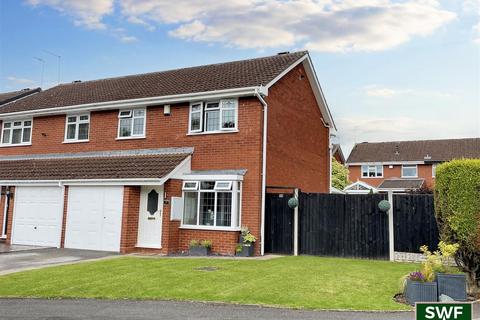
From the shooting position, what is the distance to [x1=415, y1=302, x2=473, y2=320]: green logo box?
8.36 ft

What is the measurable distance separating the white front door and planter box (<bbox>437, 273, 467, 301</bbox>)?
9767 mm

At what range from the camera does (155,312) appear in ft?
24.7

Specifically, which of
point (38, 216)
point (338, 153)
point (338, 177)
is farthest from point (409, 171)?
point (38, 216)

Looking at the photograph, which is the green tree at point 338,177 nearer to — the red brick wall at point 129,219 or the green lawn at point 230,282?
the red brick wall at point 129,219

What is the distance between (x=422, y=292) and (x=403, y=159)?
3848cm

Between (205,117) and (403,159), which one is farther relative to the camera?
(403,159)

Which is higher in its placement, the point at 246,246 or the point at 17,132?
the point at 17,132

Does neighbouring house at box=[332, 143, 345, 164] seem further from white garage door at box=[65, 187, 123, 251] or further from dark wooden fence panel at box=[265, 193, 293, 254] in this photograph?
white garage door at box=[65, 187, 123, 251]

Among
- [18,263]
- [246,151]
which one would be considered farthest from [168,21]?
[18,263]

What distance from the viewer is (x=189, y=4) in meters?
14.6

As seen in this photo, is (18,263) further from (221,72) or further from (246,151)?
(221,72)

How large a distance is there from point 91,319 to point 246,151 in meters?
9.64

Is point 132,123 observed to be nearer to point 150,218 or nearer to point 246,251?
point 150,218

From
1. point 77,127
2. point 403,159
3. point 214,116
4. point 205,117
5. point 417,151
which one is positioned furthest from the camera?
point 417,151
